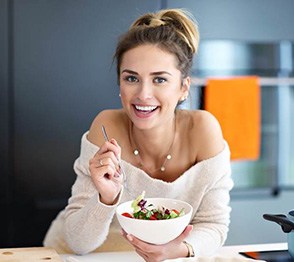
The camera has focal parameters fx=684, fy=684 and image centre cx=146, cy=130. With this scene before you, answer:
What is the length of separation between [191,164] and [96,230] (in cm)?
37

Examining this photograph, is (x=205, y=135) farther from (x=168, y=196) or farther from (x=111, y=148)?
(x=111, y=148)

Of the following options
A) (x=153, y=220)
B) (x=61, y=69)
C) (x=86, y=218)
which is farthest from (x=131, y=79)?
(x=61, y=69)

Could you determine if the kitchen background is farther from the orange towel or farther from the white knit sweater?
the white knit sweater

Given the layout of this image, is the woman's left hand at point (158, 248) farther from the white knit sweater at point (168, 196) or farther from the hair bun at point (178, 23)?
the hair bun at point (178, 23)

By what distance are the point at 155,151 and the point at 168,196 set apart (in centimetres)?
16

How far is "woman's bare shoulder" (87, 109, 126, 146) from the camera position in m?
1.93

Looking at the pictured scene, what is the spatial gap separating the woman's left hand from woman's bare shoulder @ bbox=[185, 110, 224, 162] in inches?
16.0

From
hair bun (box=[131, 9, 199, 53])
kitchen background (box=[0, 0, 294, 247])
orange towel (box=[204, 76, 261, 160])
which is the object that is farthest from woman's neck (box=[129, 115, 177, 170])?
orange towel (box=[204, 76, 261, 160])

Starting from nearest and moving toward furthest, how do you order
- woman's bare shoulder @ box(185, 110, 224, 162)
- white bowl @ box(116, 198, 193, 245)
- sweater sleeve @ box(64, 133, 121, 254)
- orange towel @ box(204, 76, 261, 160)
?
1. white bowl @ box(116, 198, 193, 245)
2. sweater sleeve @ box(64, 133, 121, 254)
3. woman's bare shoulder @ box(185, 110, 224, 162)
4. orange towel @ box(204, 76, 261, 160)

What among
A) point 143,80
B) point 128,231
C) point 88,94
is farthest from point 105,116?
point 88,94

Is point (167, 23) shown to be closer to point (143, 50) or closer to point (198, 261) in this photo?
point (143, 50)

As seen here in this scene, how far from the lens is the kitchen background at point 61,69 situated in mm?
2693

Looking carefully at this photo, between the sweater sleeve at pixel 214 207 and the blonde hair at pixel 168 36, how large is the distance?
28 cm

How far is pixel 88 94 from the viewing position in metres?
2.78
